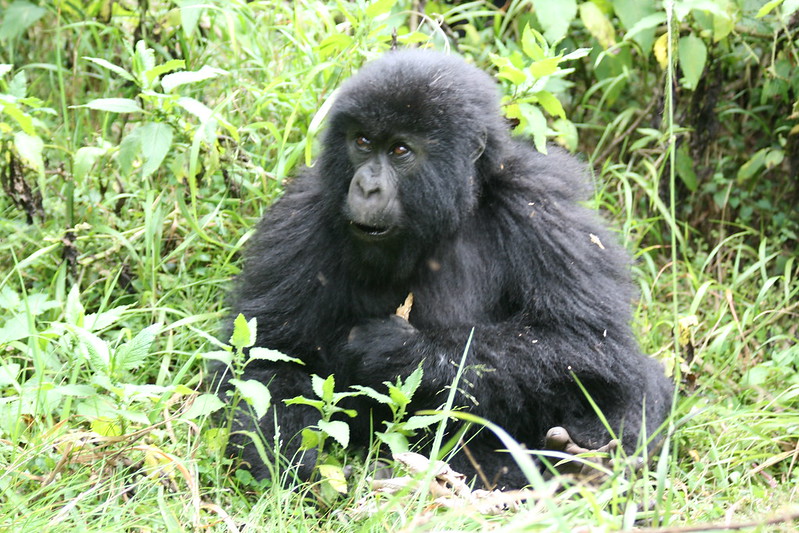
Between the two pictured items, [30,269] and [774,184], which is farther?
A: [774,184]

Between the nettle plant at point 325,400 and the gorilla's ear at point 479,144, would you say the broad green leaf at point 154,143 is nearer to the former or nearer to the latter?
the nettle plant at point 325,400

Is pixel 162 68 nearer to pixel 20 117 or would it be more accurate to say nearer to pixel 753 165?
pixel 20 117

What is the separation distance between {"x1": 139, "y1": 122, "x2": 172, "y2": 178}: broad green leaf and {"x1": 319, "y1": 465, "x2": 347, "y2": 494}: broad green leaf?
1537 mm

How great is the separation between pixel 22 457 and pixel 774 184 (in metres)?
4.52

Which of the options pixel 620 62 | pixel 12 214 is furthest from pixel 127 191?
pixel 620 62

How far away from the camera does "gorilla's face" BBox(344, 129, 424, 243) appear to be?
367 centimetres

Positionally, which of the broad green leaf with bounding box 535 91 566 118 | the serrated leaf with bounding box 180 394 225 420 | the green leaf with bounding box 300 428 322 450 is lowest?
the green leaf with bounding box 300 428 322 450

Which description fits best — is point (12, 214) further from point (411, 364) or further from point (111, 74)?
point (411, 364)

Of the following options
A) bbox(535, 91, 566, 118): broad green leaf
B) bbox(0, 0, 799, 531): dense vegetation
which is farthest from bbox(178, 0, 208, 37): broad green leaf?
bbox(535, 91, 566, 118): broad green leaf

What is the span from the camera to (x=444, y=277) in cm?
411

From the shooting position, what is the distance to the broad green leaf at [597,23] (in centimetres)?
525

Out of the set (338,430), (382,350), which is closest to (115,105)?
(382,350)

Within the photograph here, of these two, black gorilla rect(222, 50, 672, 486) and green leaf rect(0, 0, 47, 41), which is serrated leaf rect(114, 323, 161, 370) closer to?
black gorilla rect(222, 50, 672, 486)

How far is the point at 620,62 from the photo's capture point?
5648mm
